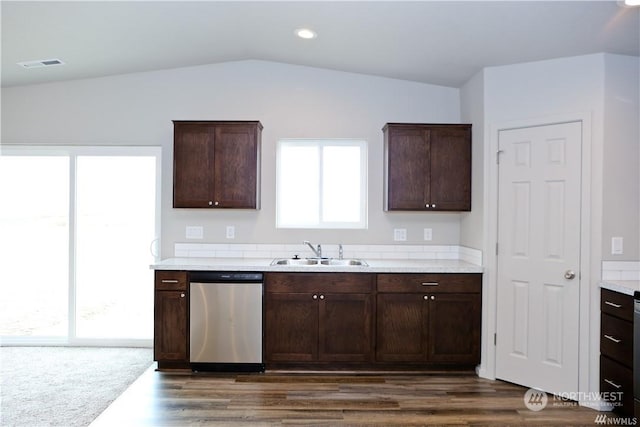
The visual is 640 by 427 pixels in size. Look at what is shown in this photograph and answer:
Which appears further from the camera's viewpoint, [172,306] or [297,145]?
[297,145]

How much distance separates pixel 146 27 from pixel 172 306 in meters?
2.23

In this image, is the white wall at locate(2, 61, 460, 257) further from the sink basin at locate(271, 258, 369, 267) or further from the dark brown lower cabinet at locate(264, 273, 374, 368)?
the dark brown lower cabinet at locate(264, 273, 374, 368)

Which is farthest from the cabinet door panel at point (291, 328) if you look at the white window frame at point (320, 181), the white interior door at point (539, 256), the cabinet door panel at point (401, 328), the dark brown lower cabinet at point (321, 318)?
the white interior door at point (539, 256)

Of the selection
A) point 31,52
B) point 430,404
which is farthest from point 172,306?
point 31,52

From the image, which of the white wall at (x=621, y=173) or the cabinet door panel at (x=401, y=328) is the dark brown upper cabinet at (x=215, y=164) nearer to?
the cabinet door panel at (x=401, y=328)

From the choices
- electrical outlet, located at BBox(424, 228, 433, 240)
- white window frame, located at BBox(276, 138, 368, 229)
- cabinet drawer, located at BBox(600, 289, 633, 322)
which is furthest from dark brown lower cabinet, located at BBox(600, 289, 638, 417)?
white window frame, located at BBox(276, 138, 368, 229)

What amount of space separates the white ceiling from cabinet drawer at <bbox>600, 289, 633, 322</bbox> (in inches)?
67.9

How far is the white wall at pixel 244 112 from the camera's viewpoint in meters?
3.90

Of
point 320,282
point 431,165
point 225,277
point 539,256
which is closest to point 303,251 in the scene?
point 320,282

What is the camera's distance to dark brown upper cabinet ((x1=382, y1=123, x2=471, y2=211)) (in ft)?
11.7

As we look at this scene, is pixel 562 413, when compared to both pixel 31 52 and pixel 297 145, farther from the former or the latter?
pixel 31 52

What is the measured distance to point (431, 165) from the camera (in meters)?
3.57

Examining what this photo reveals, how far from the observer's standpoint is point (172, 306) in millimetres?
3314

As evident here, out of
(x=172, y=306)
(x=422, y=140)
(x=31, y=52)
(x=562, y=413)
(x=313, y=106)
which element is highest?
(x=31, y=52)
